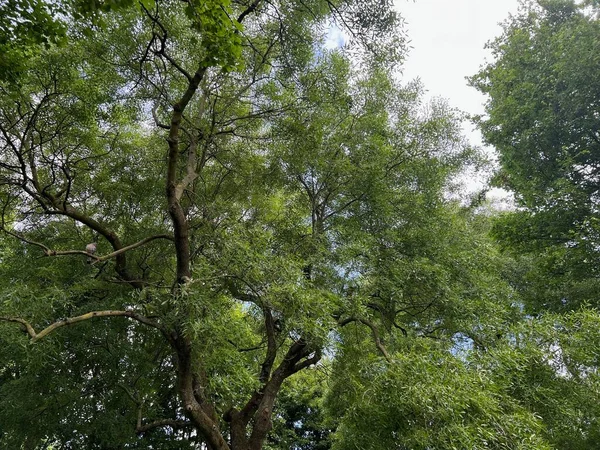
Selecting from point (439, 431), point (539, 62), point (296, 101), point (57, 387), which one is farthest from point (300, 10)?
Answer: point (57, 387)

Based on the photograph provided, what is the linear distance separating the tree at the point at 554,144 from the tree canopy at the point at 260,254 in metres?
0.16

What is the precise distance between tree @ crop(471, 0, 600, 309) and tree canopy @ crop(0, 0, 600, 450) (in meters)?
0.16

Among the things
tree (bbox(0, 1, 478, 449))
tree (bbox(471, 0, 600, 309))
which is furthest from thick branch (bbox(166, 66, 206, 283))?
tree (bbox(471, 0, 600, 309))

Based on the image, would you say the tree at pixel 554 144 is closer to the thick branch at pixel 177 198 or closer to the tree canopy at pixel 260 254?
the tree canopy at pixel 260 254

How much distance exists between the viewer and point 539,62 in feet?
23.1

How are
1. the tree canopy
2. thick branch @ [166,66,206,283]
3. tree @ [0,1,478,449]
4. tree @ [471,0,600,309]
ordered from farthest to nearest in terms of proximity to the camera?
tree @ [471,0,600,309] < tree @ [0,1,478,449] < the tree canopy < thick branch @ [166,66,206,283]

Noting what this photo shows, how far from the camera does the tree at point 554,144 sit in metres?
6.32

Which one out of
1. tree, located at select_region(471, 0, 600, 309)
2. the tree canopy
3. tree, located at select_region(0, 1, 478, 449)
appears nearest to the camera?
the tree canopy

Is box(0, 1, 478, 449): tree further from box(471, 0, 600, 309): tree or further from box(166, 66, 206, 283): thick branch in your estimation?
box(471, 0, 600, 309): tree

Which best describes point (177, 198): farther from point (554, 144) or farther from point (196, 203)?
point (554, 144)

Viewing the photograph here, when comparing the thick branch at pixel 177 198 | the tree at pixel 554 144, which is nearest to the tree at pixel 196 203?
the thick branch at pixel 177 198

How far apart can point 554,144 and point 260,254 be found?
591cm

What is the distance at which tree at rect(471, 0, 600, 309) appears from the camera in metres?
6.32

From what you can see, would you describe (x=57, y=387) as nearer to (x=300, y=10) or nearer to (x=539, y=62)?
(x=300, y=10)
